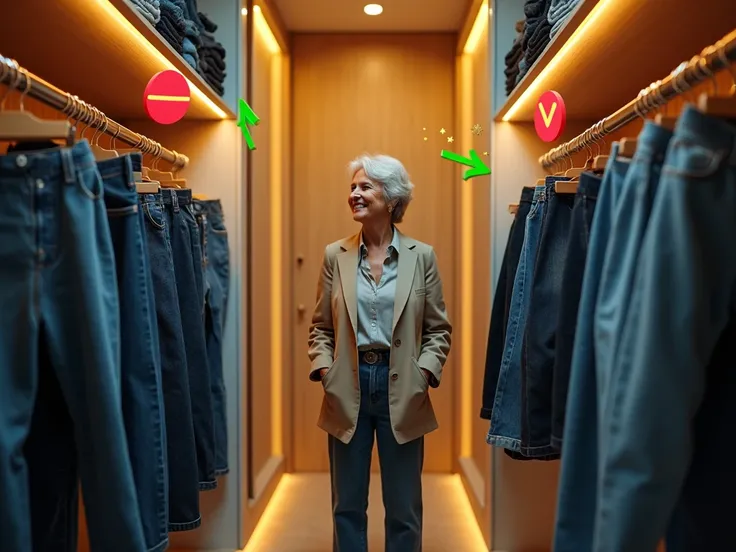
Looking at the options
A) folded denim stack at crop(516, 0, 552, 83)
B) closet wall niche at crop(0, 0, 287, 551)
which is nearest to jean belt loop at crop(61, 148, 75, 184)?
closet wall niche at crop(0, 0, 287, 551)

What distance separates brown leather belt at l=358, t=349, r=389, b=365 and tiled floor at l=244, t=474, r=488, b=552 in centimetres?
104

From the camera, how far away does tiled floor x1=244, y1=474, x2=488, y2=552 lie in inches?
114

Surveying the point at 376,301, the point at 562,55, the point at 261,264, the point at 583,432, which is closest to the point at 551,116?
the point at 562,55

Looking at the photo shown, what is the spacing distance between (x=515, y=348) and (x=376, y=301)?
1.73 ft

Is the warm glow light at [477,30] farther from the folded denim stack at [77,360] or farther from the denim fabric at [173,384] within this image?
the folded denim stack at [77,360]

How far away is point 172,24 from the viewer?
2.24 meters

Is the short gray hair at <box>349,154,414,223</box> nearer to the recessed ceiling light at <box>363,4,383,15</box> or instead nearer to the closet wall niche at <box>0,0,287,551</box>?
the closet wall niche at <box>0,0,287,551</box>

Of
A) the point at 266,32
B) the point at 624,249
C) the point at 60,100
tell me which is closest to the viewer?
the point at 624,249

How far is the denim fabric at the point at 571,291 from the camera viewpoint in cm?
139

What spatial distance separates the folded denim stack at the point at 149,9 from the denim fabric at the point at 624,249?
4.95ft

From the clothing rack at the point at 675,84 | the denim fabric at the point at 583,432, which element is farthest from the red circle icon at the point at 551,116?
the denim fabric at the point at 583,432

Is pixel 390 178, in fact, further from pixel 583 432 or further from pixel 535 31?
pixel 583 432

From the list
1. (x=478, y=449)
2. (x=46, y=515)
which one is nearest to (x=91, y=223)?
(x=46, y=515)

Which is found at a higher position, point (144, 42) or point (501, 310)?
point (144, 42)
